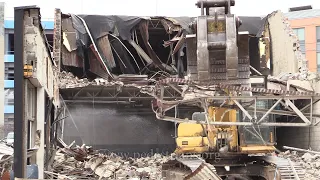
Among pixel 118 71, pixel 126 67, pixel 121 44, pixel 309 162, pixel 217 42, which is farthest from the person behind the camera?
pixel 118 71

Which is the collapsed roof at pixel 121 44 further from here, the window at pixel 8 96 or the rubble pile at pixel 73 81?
the window at pixel 8 96

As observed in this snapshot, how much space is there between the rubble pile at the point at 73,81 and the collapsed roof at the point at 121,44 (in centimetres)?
70

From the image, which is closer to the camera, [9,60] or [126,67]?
[126,67]

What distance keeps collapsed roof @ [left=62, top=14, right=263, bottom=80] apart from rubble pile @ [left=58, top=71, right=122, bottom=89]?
70 centimetres

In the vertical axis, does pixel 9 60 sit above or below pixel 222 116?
above

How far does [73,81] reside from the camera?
27234mm

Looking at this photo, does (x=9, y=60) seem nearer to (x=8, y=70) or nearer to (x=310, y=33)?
(x=8, y=70)

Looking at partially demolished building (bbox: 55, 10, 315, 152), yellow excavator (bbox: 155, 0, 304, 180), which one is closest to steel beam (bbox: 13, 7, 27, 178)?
yellow excavator (bbox: 155, 0, 304, 180)

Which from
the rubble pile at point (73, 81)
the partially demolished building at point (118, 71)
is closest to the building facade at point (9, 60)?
the partially demolished building at point (118, 71)

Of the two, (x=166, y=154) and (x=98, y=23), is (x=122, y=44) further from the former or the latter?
(x=166, y=154)

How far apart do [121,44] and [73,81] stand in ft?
10.8

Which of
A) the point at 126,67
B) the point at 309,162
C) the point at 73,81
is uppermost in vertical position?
the point at 126,67

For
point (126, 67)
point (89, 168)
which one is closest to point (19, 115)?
point (89, 168)

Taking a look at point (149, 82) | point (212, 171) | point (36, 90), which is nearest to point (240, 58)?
point (212, 171)
